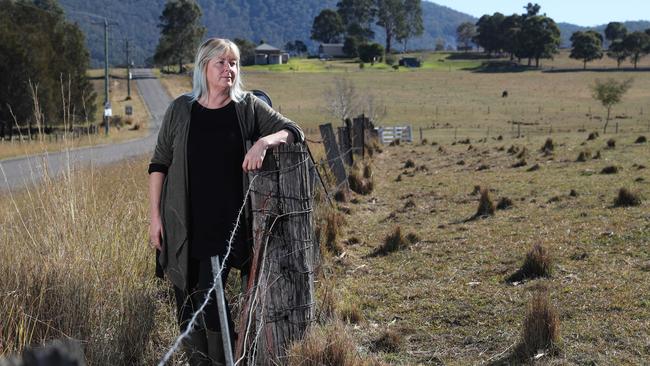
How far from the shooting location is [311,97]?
6656cm

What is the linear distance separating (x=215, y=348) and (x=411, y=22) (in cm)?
13865

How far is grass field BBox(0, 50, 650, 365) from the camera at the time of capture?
4.07 m

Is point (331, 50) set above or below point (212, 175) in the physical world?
above

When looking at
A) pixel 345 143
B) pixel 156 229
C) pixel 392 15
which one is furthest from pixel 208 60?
pixel 392 15

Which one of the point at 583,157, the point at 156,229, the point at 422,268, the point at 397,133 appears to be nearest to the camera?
the point at 156,229

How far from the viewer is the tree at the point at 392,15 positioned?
136 m

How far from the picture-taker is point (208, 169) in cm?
362

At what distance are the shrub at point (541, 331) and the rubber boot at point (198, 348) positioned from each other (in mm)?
1952

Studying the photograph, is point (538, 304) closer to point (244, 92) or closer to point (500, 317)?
point (500, 317)

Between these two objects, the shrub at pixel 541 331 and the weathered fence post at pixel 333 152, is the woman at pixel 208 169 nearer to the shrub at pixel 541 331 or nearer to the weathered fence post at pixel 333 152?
the shrub at pixel 541 331

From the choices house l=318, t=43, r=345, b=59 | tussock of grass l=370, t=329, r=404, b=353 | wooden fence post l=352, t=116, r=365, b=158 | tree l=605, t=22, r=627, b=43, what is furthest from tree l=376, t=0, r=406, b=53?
tussock of grass l=370, t=329, r=404, b=353

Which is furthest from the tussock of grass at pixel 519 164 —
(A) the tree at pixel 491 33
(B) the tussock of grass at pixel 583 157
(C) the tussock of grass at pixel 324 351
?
(A) the tree at pixel 491 33

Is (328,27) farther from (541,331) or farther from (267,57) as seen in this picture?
(541,331)

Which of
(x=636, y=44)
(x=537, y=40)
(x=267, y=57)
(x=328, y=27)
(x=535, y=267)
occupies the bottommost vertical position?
(x=535, y=267)
